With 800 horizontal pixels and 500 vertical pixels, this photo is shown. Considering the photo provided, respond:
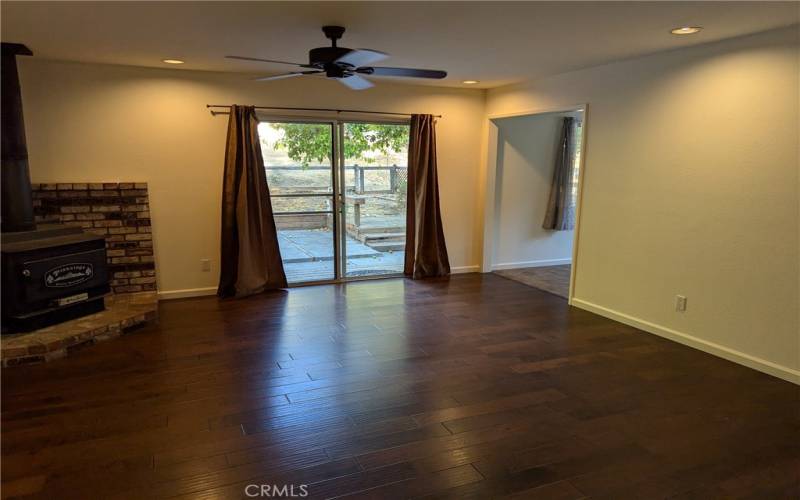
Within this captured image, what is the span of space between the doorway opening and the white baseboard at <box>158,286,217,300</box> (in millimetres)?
3396

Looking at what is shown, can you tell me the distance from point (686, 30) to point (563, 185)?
131 inches

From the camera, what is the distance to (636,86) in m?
4.06

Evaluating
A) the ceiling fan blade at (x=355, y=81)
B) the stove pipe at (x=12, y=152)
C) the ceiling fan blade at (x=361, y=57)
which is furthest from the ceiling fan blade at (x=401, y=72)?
the stove pipe at (x=12, y=152)

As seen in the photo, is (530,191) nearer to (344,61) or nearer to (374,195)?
(374,195)

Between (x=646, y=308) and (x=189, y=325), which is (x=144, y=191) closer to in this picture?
(x=189, y=325)

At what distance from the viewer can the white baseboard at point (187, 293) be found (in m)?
4.97

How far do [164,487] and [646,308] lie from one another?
3828mm

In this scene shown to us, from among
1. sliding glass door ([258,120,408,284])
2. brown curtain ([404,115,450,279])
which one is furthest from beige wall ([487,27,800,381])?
sliding glass door ([258,120,408,284])

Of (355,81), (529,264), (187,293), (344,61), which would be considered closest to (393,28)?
(344,61)

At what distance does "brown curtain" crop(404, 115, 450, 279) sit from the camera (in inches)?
224

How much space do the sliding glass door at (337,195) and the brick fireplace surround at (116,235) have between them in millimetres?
1330

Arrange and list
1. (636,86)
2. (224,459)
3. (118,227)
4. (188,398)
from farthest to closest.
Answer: (118,227)
(636,86)
(188,398)
(224,459)

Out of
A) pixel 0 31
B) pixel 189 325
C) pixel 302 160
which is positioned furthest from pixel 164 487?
pixel 302 160

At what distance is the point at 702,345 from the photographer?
12.2 feet
